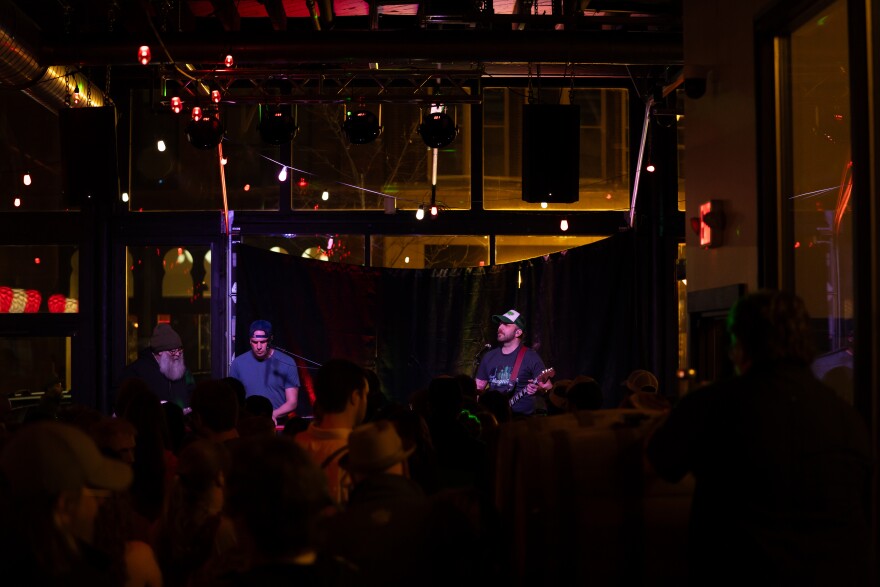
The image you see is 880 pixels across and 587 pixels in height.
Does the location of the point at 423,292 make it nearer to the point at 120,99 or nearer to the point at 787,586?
the point at 120,99

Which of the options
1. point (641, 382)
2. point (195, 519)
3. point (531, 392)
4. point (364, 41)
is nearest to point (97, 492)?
point (195, 519)

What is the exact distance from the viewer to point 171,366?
997cm

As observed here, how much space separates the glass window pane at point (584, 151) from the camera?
11352 millimetres

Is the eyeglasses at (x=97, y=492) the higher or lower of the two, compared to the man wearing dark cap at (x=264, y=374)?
higher

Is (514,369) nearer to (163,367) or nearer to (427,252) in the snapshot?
(427,252)

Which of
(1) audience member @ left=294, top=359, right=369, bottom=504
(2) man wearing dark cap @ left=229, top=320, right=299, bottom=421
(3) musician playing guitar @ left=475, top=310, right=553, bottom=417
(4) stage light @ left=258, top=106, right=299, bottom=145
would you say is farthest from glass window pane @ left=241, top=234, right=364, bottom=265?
(1) audience member @ left=294, top=359, right=369, bottom=504

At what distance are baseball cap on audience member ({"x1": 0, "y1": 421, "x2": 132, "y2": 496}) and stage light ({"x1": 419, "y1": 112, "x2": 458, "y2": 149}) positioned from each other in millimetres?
7640

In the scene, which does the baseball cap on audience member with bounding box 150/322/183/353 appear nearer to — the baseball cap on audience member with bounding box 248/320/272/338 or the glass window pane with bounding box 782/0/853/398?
the baseball cap on audience member with bounding box 248/320/272/338

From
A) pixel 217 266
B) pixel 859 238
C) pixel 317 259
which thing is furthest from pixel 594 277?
pixel 859 238

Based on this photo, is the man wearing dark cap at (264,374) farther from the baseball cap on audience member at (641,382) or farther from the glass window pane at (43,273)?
the baseball cap on audience member at (641,382)

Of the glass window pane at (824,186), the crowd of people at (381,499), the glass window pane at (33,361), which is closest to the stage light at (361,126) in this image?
the glass window pane at (33,361)

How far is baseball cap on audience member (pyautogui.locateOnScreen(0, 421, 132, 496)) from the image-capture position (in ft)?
6.48

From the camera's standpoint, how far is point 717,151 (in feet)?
16.8

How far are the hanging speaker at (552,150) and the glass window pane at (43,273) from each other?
5.61m
